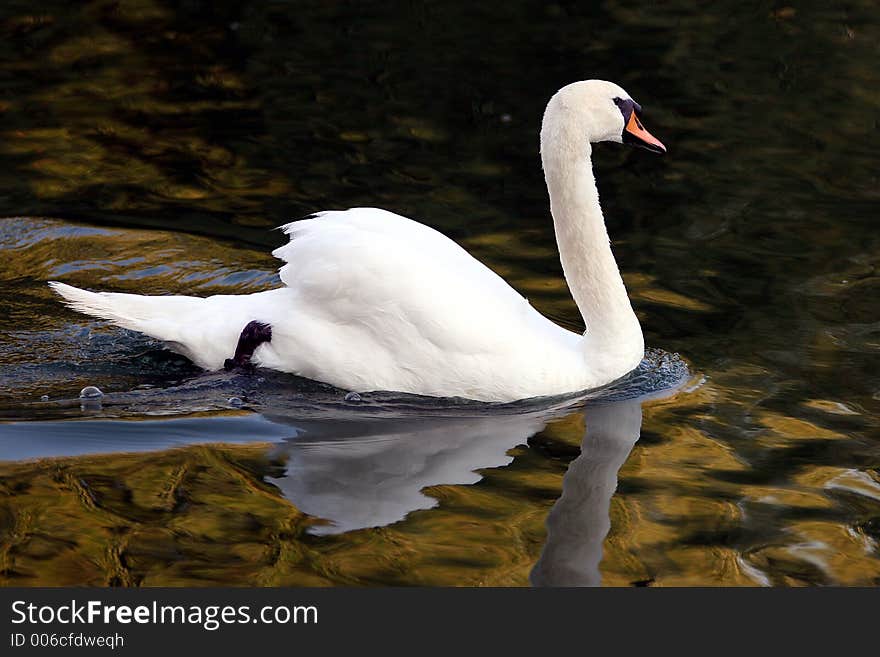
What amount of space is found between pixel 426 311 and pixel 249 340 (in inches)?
40.3

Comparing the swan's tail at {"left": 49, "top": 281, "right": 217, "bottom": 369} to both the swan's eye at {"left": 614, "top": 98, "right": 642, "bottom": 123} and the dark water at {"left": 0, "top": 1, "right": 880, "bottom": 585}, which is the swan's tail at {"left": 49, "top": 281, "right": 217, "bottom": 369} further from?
the swan's eye at {"left": 614, "top": 98, "right": 642, "bottom": 123}

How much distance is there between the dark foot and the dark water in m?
Answer: 0.15

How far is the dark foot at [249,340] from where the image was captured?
7.03 m

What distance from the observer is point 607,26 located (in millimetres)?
15273

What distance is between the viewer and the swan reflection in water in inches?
218

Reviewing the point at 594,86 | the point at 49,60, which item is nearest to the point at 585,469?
the point at 594,86

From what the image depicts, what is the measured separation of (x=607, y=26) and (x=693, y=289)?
291 inches

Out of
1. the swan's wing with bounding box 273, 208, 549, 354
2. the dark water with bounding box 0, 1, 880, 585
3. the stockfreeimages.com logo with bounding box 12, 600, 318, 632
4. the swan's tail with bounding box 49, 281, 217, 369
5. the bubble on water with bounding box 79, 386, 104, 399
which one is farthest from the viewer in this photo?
the swan's tail with bounding box 49, 281, 217, 369

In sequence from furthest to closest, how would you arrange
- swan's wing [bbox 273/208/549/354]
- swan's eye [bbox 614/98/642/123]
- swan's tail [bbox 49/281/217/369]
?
swan's tail [bbox 49/281/217/369], swan's eye [bbox 614/98/642/123], swan's wing [bbox 273/208/549/354]

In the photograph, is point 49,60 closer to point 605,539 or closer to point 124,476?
point 124,476

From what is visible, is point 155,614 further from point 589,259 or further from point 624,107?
point 624,107

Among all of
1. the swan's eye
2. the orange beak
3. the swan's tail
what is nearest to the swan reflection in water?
the swan's tail

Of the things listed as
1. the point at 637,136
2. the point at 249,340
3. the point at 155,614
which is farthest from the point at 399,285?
the point at 155,614

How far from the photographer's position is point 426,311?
660cm
